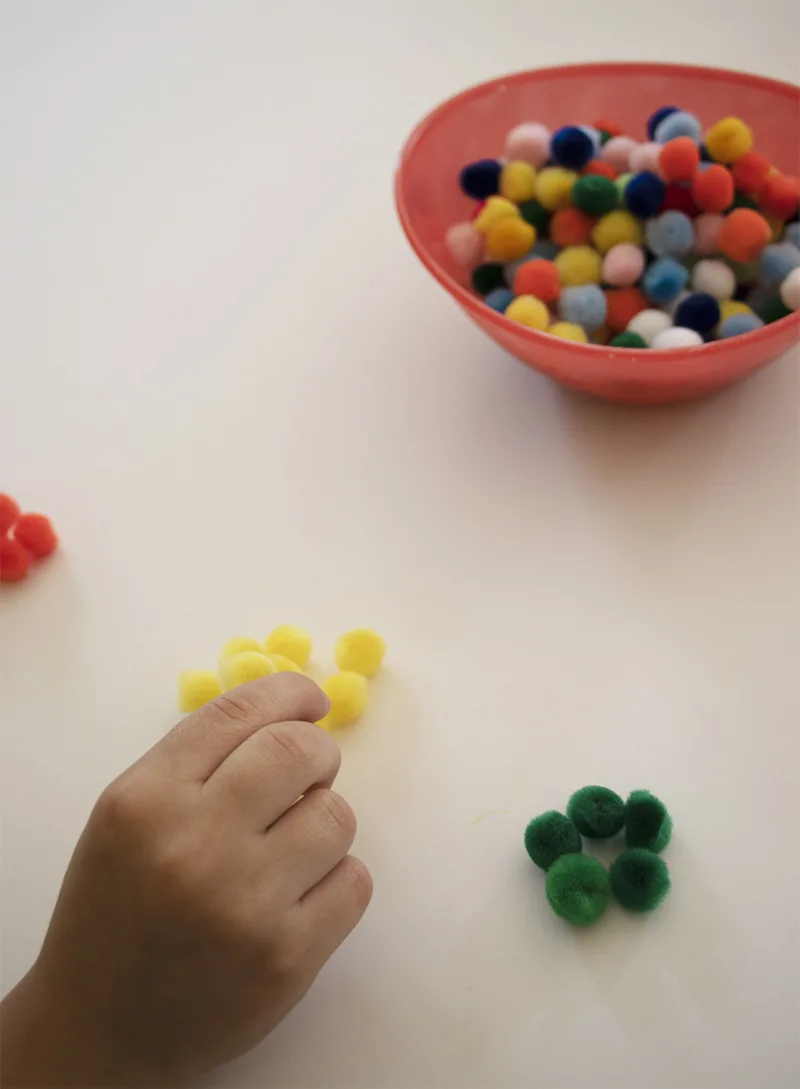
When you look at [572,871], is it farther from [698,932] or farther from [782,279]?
[782,279]

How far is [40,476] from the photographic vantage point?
0.83m

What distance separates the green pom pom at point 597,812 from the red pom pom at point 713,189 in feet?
1.68

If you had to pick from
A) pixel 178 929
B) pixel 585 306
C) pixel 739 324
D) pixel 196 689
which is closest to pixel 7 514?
pixel 196 689

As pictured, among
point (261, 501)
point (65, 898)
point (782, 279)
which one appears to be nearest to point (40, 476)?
point (261, 501)

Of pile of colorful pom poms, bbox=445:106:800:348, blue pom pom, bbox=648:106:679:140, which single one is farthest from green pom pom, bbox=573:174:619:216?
blue pom pom, bbox=648:106:679:140

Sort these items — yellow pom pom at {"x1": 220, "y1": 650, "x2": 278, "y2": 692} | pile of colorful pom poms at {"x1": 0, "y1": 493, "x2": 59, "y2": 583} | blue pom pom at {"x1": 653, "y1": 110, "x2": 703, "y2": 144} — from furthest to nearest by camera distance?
blue pom pom at {"x1": 653, "y1": 110, "x2": 703, "y2": 144} → pile of colorful pom poms at {"x1": 0, "y1": 493, "x2": 59, "y2": 583} → yellow pom pom at {"x1": 220, "y1": 650, "x2": 278, "y2": 692}

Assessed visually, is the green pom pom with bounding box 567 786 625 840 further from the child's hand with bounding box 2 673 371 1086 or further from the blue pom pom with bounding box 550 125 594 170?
the blue pom pom with bounding box 550 125 594 170

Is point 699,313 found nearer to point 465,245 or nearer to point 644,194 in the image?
point 644,194

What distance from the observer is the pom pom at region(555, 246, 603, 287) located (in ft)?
2.75

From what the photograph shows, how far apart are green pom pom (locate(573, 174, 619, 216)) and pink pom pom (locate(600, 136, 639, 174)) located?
60 millimetres

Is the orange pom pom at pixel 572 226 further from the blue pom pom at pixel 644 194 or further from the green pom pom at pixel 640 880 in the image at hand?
the green pom pom at pixel 640 880

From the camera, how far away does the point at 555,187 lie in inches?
33.5

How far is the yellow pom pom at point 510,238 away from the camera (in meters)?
0.83

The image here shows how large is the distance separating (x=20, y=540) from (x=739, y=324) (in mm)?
610
